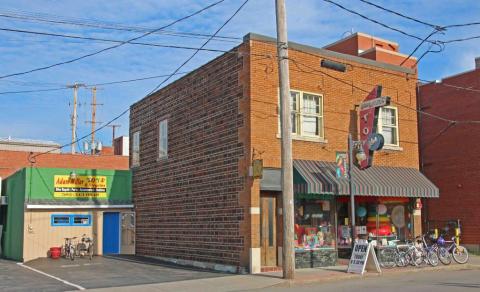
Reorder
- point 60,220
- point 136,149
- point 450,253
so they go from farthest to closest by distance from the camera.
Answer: point 136,149, point 60,220, point 450,253

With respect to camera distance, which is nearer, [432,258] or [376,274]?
[376,274]

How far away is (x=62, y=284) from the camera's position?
15312 millimetres

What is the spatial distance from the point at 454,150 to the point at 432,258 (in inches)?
379

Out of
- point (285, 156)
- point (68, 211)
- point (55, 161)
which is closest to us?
point (285, 156)

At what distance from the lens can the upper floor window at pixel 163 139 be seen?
74.5 ft

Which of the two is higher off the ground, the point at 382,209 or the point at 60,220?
the point at 382,209

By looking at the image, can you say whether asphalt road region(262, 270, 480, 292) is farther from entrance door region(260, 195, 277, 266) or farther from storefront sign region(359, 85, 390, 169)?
storefront sign region(359, 85, 390, 169)

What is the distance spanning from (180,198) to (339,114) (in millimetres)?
6661

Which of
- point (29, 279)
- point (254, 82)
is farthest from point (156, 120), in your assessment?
point (29, 279)

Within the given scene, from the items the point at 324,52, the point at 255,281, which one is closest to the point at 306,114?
the point at 324,52

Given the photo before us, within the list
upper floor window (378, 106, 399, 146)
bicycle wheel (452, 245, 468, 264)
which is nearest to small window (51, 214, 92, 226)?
upper floor window (378, 106, 399, 146)

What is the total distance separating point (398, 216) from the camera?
2080 cm

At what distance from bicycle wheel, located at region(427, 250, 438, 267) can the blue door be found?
45.2 ft

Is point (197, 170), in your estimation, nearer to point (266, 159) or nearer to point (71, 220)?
point (266, 159)
